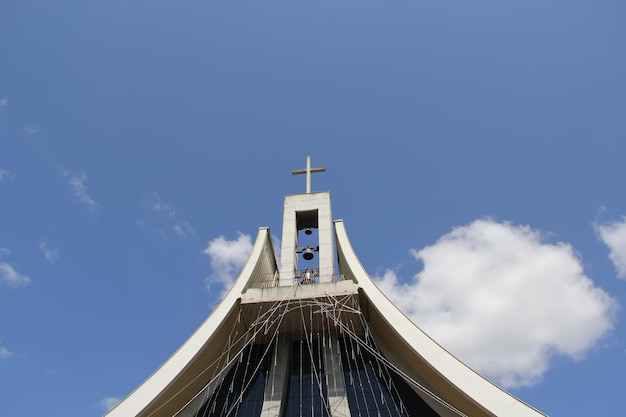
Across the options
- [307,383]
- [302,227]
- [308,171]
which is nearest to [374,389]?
[307,383]

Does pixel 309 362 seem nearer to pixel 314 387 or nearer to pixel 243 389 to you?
pixel 314 387

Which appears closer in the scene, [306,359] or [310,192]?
[306,359]

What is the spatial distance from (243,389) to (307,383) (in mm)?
2004

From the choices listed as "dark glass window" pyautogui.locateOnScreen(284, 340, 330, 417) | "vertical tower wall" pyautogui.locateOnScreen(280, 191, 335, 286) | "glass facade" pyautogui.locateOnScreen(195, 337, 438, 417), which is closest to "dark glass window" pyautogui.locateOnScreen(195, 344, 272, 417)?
"glass facade" pyautogui.locateOnScreen(195, 337, 438, 417)

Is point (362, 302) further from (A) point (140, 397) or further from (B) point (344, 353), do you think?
(A) point (140, 397)

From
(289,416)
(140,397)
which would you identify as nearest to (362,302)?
(289,416)

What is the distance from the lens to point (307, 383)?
496 inches

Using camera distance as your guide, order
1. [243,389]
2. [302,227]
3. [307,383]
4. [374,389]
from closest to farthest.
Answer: [374,389] < [243,389] < [307,383] < [302,227]

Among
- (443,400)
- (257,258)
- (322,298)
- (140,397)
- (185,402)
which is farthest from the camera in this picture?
(257,258)

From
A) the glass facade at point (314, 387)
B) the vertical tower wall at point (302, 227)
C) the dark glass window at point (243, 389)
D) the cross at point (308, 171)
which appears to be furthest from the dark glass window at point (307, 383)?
the cross at point (308, 171)

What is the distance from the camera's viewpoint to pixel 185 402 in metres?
11.5

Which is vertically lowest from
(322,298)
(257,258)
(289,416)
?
(289,416)

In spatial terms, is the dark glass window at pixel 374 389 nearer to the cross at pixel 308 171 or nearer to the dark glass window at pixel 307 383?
the dark glass window at pixel 307 383

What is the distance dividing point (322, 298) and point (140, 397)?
5.55 m
